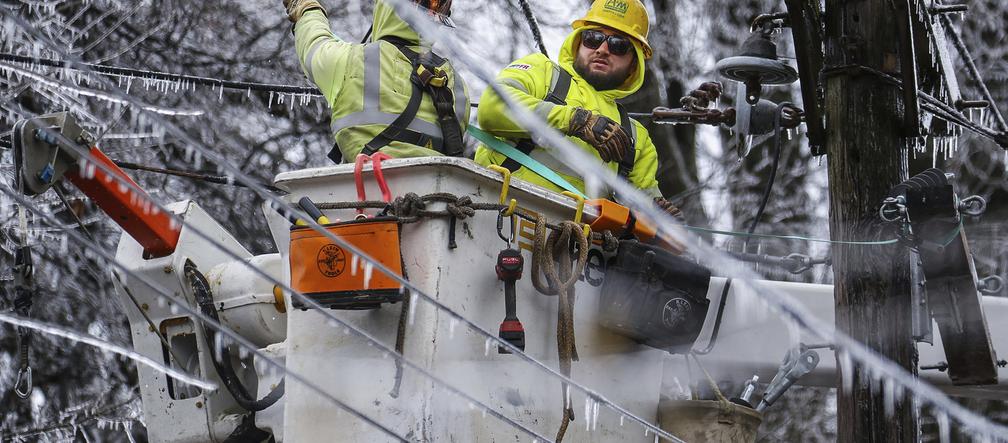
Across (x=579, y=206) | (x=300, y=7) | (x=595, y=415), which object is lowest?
(x=595, y=415)

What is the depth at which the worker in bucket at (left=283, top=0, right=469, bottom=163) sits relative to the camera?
5.58 m

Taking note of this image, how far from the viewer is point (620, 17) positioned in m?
6.54

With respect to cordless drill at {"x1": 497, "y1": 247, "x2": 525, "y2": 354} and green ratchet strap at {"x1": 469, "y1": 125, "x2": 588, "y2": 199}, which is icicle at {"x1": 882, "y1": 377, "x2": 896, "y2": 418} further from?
cordless drill at {"x1": 497, "y1": 247, "x2": 525, "y2": 354}

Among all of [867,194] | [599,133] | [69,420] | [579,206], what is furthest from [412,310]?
[69,420]

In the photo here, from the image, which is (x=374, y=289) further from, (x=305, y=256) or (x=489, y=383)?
(x=489, y=383)

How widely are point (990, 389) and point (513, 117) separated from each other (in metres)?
2.82

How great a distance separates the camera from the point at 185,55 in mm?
11898

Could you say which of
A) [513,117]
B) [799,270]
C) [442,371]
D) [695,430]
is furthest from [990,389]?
[442,371]

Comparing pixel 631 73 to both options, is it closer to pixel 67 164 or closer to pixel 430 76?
pixel 430 76

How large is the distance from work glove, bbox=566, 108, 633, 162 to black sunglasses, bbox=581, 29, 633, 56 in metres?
0.75

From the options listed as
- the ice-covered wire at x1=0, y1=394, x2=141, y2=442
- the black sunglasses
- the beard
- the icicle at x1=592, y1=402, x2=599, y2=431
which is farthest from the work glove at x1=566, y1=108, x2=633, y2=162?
the ice-covered wire at x1=0, y1=394, x2=141, y2=442

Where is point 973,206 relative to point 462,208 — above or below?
above

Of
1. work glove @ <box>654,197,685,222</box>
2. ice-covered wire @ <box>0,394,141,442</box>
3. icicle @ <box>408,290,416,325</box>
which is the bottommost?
ice-covered wire @ <box>0,394,141,442</box>

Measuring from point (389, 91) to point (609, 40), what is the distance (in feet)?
4.28
